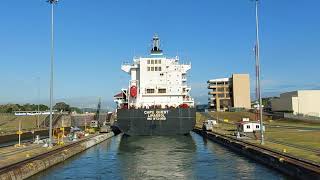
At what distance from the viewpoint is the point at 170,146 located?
191ft

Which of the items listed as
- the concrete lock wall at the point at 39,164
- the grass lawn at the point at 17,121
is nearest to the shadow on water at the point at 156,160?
the concrete lock wall at the point at 39,164

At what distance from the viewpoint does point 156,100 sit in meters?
79.1

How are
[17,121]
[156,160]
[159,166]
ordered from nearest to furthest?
[159,166] → [156,160] → [17,121]

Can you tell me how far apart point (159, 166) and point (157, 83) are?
1726 inches

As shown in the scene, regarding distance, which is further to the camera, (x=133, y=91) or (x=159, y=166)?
(x=133, y=91)

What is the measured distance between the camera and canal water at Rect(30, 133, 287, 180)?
33.5m

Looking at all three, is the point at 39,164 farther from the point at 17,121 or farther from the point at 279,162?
the point at 17,121

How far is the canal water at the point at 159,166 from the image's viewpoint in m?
33.5

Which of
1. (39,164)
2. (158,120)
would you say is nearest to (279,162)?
(39,164)

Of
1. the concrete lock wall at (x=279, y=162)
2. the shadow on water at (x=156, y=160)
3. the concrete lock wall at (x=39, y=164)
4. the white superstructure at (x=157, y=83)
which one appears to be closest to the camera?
the concrete lock wall at (x=279, y=162)

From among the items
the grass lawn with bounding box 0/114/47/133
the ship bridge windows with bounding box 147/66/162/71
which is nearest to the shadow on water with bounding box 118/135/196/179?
the ship bridge windows with bounding box 147/66/162/71

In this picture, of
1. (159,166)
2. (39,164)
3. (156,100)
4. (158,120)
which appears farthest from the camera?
(156,100)

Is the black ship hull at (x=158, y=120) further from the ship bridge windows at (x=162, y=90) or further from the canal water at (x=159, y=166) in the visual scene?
the canal water at (x=159, y=166)

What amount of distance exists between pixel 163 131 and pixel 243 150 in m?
26.3
